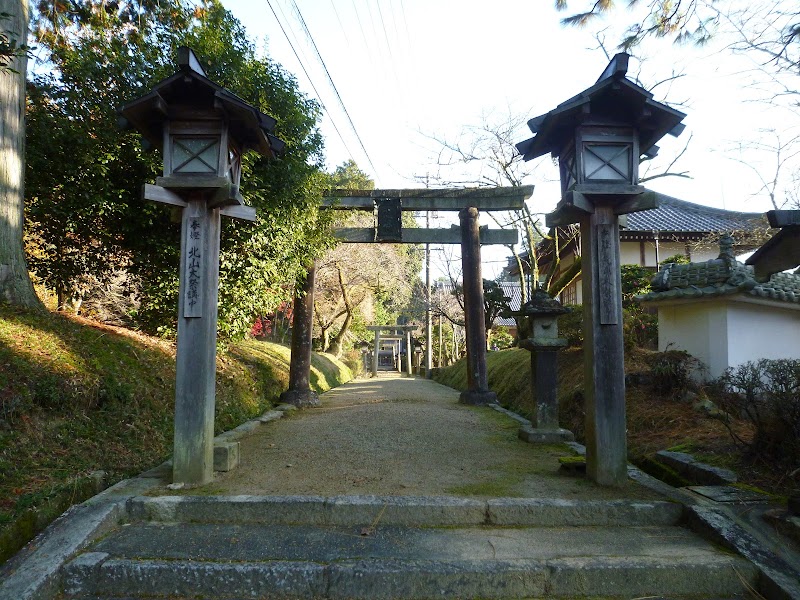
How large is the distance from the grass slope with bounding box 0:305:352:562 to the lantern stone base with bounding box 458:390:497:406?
215 inches

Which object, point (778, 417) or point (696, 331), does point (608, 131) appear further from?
point (696, 331)

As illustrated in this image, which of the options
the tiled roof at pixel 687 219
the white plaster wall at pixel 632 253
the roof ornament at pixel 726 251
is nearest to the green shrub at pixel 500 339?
the white plaster wall at pixel 632 253

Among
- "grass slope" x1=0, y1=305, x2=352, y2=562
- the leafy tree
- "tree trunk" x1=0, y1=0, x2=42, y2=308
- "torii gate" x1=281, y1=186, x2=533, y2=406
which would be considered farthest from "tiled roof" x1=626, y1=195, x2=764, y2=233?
"tree trunk" x1=0, y1=0, x2=42, y2=308

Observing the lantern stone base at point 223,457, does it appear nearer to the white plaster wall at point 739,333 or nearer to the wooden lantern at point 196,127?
the wooden lantern at point 196,127

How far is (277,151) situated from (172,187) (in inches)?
48.8

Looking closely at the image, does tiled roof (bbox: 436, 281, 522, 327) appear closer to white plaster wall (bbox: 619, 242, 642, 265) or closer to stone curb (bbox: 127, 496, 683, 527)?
white plaster wall (bbox: 619, 242, 642, 265)

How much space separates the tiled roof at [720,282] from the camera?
24.6 ft

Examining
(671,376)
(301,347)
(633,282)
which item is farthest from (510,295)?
(671,376)

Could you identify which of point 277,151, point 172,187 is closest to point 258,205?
point 277,151

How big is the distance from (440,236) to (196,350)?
8.27m

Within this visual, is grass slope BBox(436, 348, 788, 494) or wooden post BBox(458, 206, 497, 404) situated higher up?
wooden post BBox(458, 206, 497, 404)

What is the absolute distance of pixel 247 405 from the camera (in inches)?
352

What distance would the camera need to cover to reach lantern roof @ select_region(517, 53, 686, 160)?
4621 mm

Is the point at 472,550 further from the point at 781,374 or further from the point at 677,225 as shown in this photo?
the point at 677,225
